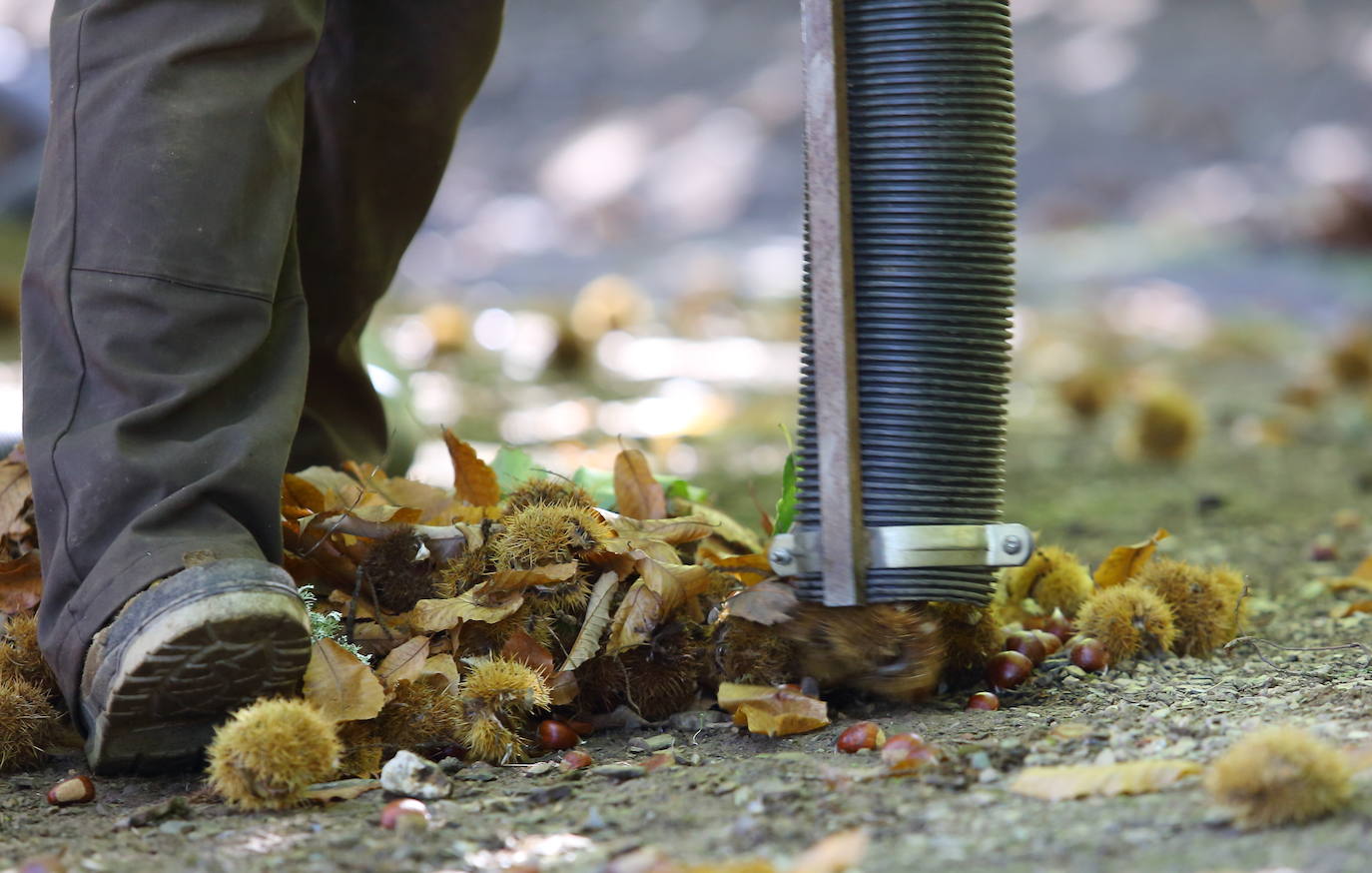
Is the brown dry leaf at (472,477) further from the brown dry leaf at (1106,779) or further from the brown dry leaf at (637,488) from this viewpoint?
the brown dry leaf at (1106,779)

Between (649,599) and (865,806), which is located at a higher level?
(649,599)

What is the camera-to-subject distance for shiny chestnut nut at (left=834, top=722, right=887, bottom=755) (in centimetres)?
155

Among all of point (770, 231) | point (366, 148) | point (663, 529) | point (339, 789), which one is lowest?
point (339, 789)

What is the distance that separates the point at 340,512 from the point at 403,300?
4.64 m

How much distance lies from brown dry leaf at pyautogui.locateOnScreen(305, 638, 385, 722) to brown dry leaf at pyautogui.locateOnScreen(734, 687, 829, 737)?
42 cm

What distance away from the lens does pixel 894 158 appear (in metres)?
1.65

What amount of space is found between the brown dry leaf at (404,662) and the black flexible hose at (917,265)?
0.46m

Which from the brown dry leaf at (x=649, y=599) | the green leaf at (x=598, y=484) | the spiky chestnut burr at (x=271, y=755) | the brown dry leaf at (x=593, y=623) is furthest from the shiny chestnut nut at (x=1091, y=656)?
the spiky chestnut burr at (x=271, y=755)

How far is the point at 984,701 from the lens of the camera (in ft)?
A: 5.64

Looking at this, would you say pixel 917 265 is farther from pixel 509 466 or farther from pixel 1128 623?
pixel 509 466

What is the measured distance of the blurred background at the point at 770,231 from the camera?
4578mm

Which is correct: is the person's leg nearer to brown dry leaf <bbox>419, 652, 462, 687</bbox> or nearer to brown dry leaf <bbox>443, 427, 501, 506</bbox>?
brown dry leaf <bbox>443, 427, 501, 506</bbox>

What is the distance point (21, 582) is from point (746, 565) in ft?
3.15

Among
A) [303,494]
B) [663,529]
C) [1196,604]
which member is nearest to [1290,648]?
[1196,604]
